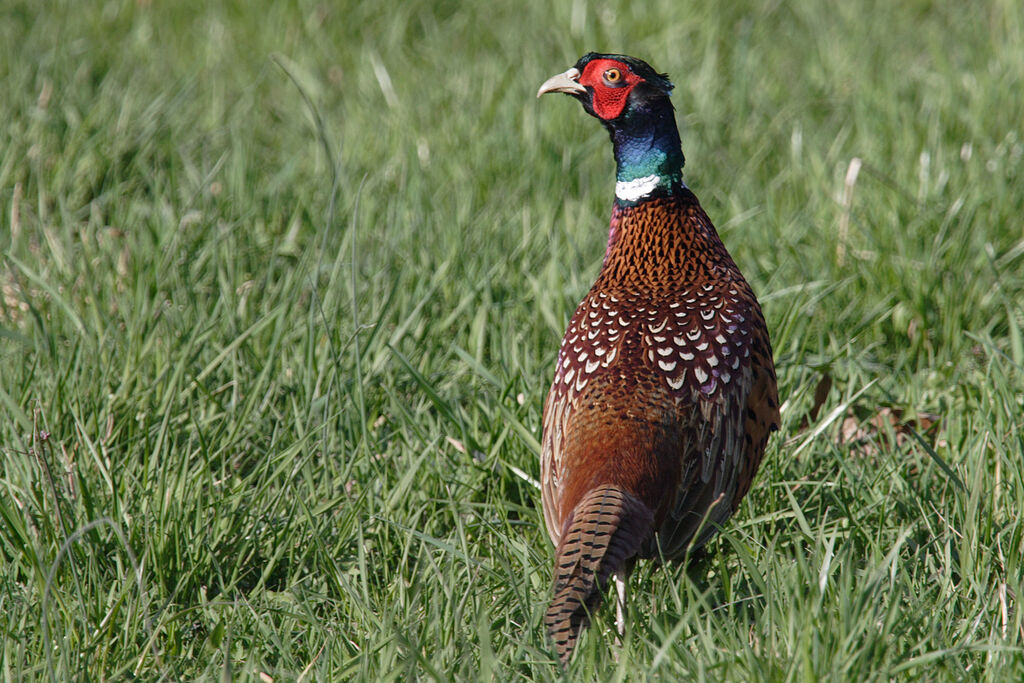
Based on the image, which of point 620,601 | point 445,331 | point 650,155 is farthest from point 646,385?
point 445,331

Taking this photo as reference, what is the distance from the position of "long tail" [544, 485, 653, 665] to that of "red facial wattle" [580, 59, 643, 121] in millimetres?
1086

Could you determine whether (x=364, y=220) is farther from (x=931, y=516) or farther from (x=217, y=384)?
(x=931, y=516)

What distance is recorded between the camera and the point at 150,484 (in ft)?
9.60

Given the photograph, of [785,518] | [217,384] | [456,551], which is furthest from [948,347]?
[217,384]

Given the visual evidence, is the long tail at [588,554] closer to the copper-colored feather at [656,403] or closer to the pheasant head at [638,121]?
the copper-colored feather at [656,403]

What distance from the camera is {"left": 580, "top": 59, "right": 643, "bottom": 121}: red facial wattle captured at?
302 cm

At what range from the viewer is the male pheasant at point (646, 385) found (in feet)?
7.98

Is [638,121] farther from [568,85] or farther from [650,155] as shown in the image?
[568,85]

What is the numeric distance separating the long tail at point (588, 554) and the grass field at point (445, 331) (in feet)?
0.47

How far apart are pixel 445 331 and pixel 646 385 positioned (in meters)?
1.19

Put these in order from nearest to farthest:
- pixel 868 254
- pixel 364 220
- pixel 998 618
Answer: pixel 998 618 < pixel 868 254 < pixel 364 220

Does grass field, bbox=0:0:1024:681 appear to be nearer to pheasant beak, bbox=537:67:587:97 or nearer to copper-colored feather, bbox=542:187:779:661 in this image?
copper-colored feather, bbox=542:187:779:661

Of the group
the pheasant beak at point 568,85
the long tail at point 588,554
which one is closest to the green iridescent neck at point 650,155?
the pheasant beak at point 568,85

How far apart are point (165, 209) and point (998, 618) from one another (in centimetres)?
298
